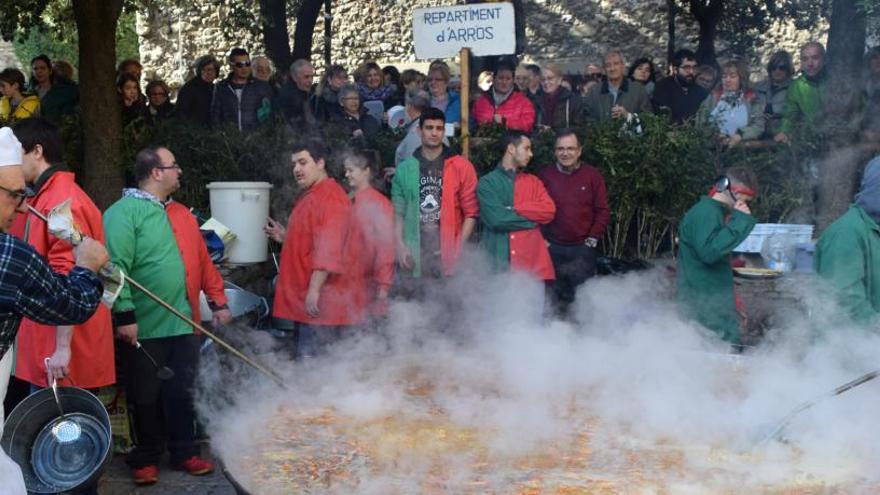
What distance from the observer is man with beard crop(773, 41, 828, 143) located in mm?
9633

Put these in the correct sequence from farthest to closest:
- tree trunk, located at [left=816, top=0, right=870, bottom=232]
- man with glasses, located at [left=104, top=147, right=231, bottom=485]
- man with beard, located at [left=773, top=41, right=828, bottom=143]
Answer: man with beard, located at [left=773, top=41, right=828, bottom=143] < tree trunk, located at [left=816, top=0, right=870, bottom=232] < man with glasses, located at [left=104, top=147, right=231, bottom=485]

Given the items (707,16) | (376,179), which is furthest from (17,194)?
(707,16)

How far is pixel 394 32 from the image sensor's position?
2898 cm

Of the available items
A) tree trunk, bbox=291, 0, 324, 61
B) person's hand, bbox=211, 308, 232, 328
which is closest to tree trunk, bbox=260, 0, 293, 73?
tree trunk, bbox=291, 0, 324, 61

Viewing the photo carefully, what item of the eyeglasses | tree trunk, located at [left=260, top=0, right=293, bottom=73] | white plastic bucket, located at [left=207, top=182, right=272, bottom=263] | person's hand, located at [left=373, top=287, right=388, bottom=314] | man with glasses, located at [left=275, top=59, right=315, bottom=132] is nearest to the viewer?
the eyeglasses

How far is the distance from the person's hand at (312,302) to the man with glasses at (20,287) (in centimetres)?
252

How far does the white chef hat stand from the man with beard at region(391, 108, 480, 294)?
4120 millimetres

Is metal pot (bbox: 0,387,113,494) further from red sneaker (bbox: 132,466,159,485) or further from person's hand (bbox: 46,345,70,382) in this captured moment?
red sneaker (bbox: 132,466,159,485)

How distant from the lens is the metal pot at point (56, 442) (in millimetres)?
4809

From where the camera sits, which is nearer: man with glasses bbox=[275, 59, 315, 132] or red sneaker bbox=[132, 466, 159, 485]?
red sneaker bbox=[132, 466, 159, 485]

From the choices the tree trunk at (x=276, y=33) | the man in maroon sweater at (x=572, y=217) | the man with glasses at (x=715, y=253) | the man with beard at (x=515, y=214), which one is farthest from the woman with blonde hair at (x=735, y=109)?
the tree trunk at (x=276, y=33)

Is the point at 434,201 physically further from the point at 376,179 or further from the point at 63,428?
the point at 63,428

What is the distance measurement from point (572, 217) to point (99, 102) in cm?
489

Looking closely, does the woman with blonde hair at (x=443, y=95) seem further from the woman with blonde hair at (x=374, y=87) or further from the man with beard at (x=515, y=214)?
the man with beard at (x=515, y=214)
